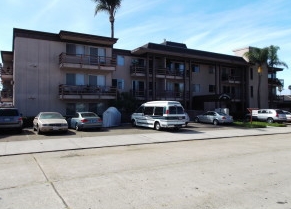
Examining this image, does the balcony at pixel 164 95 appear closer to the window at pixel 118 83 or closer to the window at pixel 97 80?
the window at pixel 118 83

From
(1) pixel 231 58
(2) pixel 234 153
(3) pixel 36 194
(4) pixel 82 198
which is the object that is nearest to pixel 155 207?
(4) pixel 82 198

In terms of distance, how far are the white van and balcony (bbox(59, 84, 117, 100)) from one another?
6.34m

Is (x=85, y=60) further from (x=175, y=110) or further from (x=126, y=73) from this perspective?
(x=175, y=110)

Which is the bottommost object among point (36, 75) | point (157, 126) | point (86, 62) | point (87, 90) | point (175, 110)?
point (157, 126)

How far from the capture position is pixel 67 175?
25.4 ft

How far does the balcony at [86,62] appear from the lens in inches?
1015

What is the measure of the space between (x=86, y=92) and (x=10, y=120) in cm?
907

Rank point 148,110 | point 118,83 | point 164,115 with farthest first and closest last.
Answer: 1. point 118,83
2. point 148,110
3. point 164,115

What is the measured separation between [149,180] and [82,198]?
1.99 metres

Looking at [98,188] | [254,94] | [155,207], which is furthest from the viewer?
[254,94]

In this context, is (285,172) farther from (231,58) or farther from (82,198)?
(231,58)

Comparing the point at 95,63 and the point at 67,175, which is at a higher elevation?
the point at 95,63

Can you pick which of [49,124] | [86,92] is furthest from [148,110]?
[49,124]

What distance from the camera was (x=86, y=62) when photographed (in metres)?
27.3
